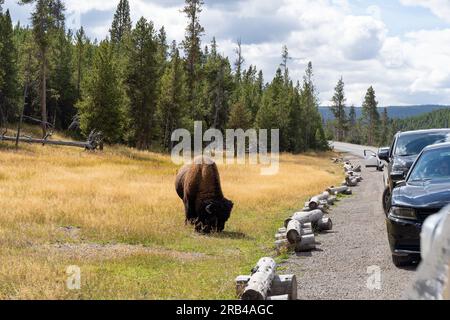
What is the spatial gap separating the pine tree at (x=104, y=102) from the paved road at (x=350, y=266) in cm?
3273

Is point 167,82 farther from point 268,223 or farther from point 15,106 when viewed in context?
point 268,223

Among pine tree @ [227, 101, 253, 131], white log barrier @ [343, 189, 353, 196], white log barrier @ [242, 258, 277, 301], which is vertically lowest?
white log barrier @ [343, 189, 353, 196]

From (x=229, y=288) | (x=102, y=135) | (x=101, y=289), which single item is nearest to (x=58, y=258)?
(x=101, y=289)

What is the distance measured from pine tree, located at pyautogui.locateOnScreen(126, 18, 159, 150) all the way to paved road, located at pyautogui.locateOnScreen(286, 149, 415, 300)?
Answer: 114 ft

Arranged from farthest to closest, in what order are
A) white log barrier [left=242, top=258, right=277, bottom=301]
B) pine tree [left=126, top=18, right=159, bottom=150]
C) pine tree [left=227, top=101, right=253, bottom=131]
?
1. pine tree [left=227, top=101, right=253, bottom=131]
2. pine tree [left=126, top=18, right=159, bottom=150]
3. white log barrier [left=242, top=258, right=277, bottom=301]

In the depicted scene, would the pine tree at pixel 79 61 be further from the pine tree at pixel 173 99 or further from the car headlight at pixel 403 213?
the car headlight at pixel 403 213

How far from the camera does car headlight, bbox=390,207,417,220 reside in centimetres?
769

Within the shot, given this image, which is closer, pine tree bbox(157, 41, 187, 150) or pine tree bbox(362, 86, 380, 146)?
pine tree bbox(157, 41, 187, 150)

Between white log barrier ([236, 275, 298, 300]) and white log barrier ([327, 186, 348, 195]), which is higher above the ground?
white log barrier ([236, 275, 298, 300])

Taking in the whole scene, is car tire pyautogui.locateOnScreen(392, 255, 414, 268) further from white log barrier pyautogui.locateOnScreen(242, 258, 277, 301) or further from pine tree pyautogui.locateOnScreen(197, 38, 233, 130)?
pine tree pyautogui.locateOnScreen(197, 38, 233, 130)

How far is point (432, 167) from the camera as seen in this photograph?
Result: 9.30m

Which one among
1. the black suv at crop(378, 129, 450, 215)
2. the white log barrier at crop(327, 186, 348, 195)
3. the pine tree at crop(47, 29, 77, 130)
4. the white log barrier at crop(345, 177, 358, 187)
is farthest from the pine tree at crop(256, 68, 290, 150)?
the black suv at crop(378, 129, 450, 215)

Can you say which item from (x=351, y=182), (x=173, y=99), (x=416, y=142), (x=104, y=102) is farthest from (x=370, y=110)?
(x=416, y=142)

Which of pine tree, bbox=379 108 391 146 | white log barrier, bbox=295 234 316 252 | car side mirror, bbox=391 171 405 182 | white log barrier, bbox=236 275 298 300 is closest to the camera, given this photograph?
white log barrier, bbox=236 275 298 300
